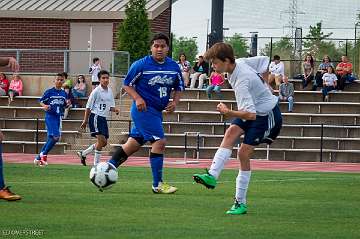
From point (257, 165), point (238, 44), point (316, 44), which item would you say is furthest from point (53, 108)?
point (316, 44)

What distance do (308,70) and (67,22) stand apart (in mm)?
11812

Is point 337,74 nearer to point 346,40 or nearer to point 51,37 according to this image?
point 346,40

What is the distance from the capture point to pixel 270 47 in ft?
136

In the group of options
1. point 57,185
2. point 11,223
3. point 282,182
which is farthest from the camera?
point 282,182

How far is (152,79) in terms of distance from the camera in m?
16.2

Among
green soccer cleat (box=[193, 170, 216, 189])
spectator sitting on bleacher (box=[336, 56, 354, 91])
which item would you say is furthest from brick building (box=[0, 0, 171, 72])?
green soccer cleat (box=[193, 170, 216, 189])

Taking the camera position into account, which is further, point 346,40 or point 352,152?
point 346,40

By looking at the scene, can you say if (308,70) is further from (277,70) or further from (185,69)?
A: (185,69)

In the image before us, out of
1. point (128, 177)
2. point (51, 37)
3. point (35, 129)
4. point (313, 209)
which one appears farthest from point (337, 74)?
point (313, 209)

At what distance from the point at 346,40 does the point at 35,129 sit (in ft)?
39.9

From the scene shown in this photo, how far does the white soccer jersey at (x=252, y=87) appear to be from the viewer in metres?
12.8

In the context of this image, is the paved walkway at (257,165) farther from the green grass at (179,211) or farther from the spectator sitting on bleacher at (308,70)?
the green grass at (179,211)

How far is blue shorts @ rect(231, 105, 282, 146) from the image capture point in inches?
515

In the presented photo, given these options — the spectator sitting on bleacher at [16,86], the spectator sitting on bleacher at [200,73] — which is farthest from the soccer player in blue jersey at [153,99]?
the spectator sitting on bleacher at [16,86]
